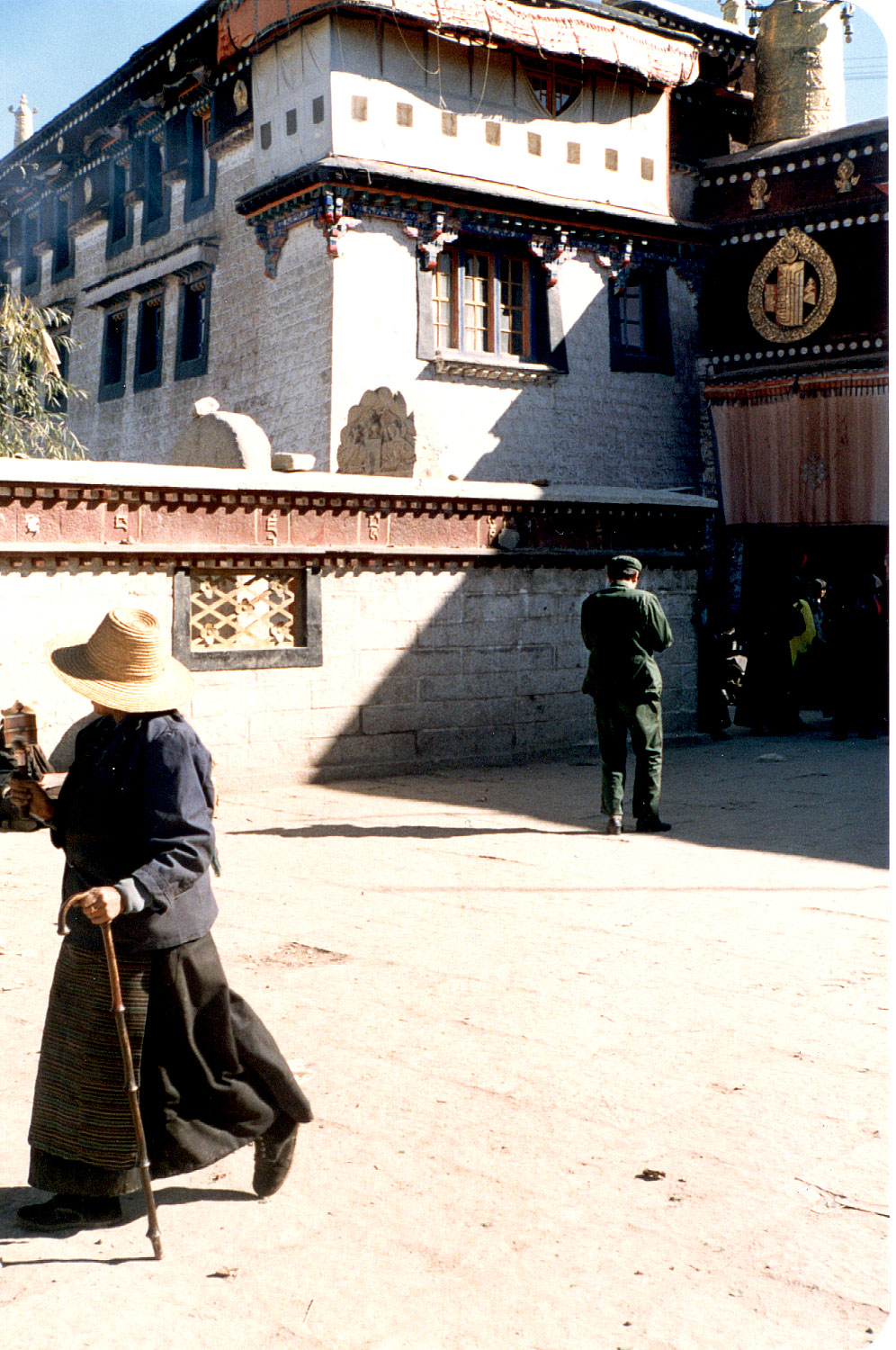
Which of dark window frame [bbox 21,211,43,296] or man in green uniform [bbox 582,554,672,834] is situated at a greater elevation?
dark window frame [bbox 21,211,43,296]

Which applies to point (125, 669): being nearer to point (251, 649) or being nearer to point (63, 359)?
point (251, 649)

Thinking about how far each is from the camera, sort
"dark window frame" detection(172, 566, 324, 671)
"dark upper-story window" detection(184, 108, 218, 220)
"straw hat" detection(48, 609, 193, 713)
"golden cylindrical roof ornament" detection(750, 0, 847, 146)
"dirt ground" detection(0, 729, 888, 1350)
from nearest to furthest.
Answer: "dirt ground" detection(0, 729, 888, 1350), "straw hat" detection(48, 609, 193, 713), "dark window frame" detection(172, 566, 324, 671), "dark upper-story window" detection(184, 108, 218, 220), "golden cylindrical roof ornament" detection(750, 0, 847, 146)

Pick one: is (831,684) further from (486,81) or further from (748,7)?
(748,7)

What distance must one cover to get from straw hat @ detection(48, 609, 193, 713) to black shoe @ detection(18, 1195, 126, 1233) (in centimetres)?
126

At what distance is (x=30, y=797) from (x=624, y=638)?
6.00 meters

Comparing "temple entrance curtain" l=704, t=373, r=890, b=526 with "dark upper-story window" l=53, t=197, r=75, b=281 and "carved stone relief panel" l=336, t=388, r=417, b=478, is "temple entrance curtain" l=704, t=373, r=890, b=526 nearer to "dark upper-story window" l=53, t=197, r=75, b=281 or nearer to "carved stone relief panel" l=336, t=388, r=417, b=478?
"carved stone relief panel" l=336, t=388, r=417, b=478

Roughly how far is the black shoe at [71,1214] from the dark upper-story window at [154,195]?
67.7ft

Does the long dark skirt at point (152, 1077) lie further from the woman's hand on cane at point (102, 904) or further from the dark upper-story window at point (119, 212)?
the dark upper-story window at point (119, 212)

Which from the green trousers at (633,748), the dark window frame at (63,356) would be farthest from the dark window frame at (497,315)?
the green trousers at (633,748)

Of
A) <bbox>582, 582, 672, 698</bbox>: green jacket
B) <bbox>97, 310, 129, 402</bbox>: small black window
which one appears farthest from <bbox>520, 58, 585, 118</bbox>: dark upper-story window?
<bbox>582, 582, 672, 698</bbox>: green jacket

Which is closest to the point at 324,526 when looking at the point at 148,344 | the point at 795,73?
the point at 148,344

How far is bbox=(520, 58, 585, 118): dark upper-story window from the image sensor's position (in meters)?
19.2

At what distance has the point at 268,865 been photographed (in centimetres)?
809

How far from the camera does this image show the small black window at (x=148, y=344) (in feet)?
72.5
